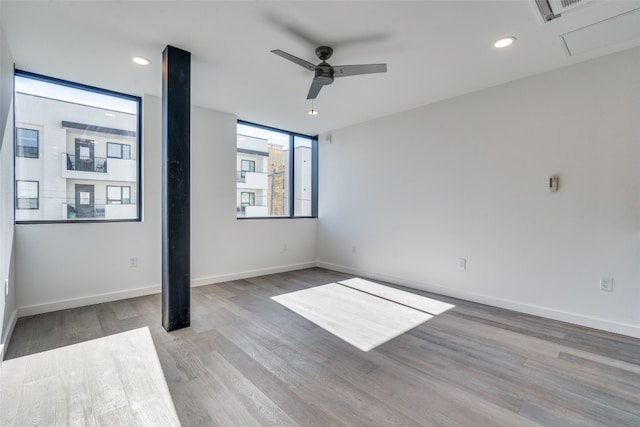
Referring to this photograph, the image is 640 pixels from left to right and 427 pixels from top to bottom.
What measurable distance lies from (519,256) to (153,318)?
395 cm

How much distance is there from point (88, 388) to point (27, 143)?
2.68 meters

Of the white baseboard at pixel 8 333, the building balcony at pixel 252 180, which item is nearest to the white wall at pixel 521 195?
the building balcony at pixel 252 180

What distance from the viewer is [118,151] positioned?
355 centimetres

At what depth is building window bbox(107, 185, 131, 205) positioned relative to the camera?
3496mm

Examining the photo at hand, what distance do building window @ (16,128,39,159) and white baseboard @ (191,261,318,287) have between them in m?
2.24

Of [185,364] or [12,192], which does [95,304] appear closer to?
[12,192]

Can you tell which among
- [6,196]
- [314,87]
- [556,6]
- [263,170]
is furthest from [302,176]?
[556,6]

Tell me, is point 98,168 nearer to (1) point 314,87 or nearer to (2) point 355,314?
(1) point 314,87

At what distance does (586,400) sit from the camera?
1.75 metres

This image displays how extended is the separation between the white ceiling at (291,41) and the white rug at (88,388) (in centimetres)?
255

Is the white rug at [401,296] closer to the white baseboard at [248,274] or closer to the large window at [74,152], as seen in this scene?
the white baseboard at [248,274]

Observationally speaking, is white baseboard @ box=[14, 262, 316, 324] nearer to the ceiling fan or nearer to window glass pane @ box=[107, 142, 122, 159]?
window glass pane @ box=[107, 142, 122, 159]

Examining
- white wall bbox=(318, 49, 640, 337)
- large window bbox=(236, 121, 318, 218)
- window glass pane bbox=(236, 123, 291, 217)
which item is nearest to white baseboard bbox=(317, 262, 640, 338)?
white wall bbox=(318, 49, 640, 337)

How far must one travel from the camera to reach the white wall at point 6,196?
220cm
